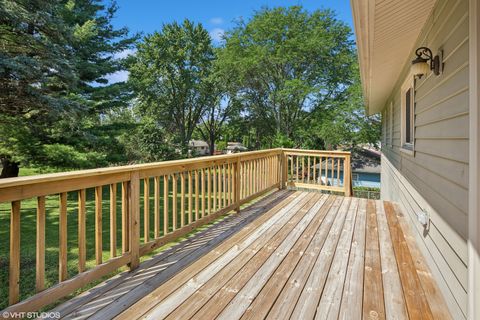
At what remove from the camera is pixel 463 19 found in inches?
68.7

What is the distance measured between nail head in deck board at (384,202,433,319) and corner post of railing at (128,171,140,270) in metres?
2.15

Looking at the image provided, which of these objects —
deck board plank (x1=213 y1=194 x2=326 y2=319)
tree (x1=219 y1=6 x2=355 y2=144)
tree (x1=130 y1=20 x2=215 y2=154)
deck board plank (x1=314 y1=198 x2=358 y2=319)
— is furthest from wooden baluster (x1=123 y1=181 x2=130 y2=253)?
tree (x1=130 y1=20 x2=215 y2=154)

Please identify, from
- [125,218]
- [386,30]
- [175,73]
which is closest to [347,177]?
[386,30]

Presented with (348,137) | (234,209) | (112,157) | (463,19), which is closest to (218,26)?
(348,137)

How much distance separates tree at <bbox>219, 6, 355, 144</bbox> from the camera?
52.1ft

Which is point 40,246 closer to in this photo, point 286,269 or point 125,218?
point 125,218

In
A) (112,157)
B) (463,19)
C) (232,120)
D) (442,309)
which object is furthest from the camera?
(232,120)

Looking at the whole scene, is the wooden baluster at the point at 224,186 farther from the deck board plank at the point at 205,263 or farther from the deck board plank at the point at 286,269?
the deck board plank at the point at 286,269

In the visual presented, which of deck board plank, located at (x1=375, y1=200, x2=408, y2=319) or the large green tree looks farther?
the large green tree

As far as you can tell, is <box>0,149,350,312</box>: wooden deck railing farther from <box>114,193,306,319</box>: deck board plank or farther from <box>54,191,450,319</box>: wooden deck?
<box>114,193,306,319</box>: deck board plank

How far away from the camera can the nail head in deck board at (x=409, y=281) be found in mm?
1852

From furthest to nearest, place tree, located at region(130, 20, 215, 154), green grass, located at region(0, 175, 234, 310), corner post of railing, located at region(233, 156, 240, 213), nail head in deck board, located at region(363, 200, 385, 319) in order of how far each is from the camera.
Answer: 1. tree, located at region(130, 20, 215, 154)
2. corner post of railing, located at region(233, 156, 240, 213)
3. green grass, located at region(0, 175, 234, 310)
4. nail head in deck board, located at region(363, 200, 385, 319)

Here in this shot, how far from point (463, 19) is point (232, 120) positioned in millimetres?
20794

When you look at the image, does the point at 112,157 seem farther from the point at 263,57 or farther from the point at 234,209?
the point at 263,57
